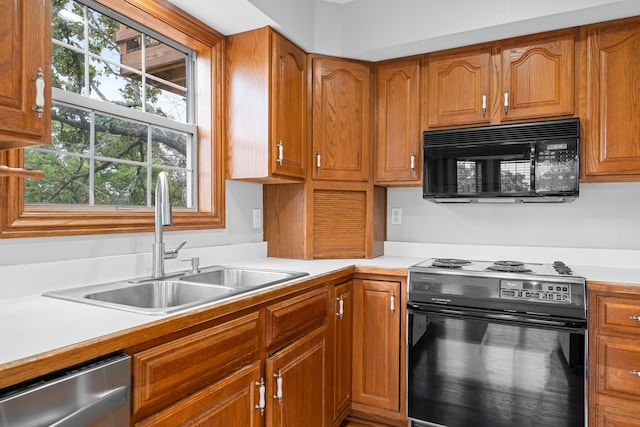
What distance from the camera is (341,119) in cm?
256

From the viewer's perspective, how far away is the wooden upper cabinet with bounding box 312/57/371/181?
2519mm

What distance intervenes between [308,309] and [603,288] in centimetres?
134

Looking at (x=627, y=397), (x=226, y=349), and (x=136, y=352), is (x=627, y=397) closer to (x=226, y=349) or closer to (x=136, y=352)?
(x=226, y=349)

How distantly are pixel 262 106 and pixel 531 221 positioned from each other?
181 cm

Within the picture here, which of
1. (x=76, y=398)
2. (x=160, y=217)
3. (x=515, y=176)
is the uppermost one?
(x=515, y=176)

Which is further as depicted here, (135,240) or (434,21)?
(434,21)

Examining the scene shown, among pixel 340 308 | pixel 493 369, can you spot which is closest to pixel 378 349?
pixel 340 308

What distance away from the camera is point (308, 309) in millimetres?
1787

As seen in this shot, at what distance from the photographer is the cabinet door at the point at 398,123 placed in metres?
2.51

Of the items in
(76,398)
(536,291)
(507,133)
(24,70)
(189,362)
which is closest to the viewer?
(76,398)

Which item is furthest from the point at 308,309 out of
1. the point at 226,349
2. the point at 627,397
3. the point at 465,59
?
the point at 465,59

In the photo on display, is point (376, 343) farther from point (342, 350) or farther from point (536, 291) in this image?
point (536, 291)

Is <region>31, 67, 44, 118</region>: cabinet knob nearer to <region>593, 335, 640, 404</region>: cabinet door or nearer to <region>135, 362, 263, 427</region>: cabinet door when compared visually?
<region>135, 362, 263, 427</region>: cabinet door

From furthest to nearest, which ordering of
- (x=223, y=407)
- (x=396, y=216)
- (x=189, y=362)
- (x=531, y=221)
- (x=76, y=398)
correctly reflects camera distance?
1. (x=396, y=216)
2. (x=531, y=221)
3. (x=223, y=407)
4. (x=189, y=362)
5. (x=76, y=398)
